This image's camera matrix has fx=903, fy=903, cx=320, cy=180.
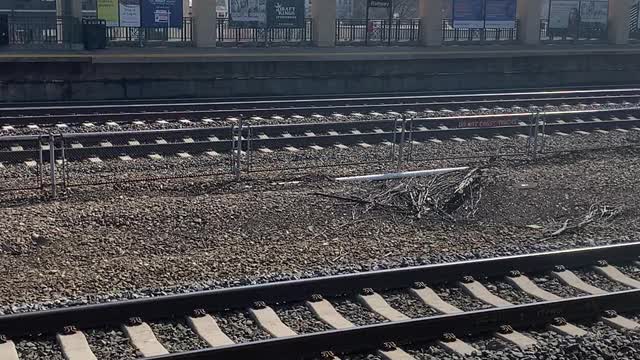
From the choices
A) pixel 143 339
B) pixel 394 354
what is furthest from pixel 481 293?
pixel 143 339

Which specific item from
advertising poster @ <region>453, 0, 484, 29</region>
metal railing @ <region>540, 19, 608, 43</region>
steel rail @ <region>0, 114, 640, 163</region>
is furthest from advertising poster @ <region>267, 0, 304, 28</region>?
steel rail @ <region>0, 114, 640, 163</region>

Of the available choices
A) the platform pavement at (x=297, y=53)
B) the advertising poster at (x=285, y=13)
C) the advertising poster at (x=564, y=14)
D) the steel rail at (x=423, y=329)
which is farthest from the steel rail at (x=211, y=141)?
the advertising poster at (x=564, y=14)

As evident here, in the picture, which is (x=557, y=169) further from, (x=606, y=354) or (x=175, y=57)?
(x=175, y=57)

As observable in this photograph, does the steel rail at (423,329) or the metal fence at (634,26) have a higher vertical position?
the metal fence at (634,26)

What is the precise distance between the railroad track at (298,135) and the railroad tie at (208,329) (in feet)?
21.0

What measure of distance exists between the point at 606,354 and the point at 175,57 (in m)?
22.7

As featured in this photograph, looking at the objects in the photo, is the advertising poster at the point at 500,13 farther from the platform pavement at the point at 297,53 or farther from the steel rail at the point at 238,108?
the steel rail at the point at 238,108

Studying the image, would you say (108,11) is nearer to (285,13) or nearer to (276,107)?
(285,13)

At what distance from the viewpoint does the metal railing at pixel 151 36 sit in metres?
31.2

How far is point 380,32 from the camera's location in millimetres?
36031

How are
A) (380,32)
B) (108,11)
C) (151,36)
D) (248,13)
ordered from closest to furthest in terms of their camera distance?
(108,11)
(151,36)
(248,13)
(380,32)

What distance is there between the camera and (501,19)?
36562mm

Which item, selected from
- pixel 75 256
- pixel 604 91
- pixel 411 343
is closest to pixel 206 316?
pixel 411 343

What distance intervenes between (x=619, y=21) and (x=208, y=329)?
34855 millimetres
